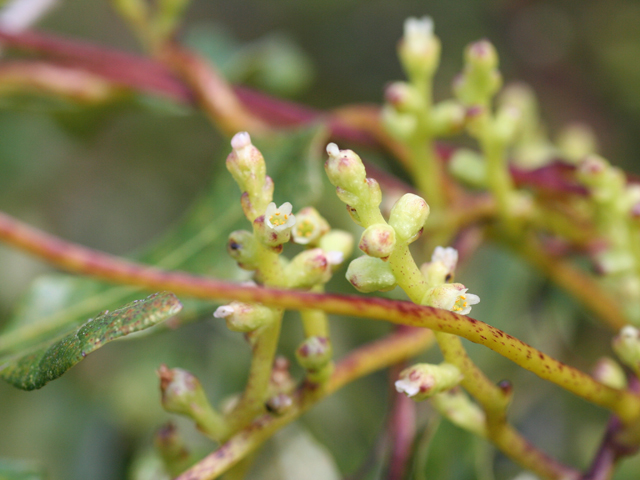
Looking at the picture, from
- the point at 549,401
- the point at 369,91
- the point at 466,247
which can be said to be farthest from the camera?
the point at 369,91

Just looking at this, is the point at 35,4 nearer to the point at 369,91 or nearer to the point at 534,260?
the point at 534,260

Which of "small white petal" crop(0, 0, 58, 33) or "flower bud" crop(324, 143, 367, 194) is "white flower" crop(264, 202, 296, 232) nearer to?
"flower bud" crop(324, 143, 367, 194)

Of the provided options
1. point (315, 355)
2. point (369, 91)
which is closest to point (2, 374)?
point (315, 355)

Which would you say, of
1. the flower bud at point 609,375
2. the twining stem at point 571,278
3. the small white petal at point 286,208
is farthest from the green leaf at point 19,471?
the twining stem at point 571,278

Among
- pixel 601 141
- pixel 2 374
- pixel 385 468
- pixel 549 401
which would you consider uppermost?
pixel 601 141

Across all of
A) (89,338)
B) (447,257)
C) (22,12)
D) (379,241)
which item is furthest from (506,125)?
(22,12)
